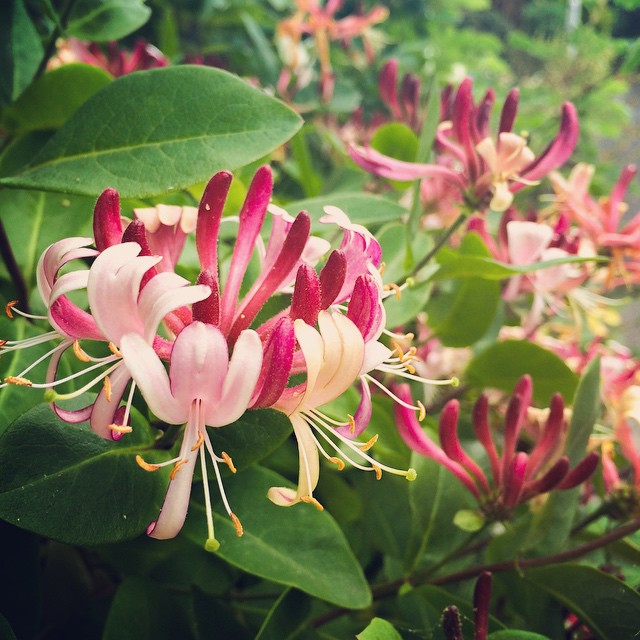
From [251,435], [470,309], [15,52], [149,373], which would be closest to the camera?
[149,373]

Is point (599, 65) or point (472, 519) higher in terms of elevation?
point (599, 65)

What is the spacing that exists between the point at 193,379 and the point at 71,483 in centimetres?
14

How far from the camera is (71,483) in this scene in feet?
1.34

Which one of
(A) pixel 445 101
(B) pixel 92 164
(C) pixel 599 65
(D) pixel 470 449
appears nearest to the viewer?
(B) pixel 92 164

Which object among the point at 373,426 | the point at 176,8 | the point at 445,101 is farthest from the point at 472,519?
the point at 176,8

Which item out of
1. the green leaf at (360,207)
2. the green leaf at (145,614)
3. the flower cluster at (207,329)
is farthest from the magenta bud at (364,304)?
the green leaf at (145,614)

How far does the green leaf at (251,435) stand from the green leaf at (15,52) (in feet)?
1.53

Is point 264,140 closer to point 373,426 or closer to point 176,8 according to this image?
point 373,426

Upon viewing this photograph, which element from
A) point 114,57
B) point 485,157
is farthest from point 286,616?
point 114,57

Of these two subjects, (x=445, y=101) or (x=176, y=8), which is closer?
(x=445, y=101)

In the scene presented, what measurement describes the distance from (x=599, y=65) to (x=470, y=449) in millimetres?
1623

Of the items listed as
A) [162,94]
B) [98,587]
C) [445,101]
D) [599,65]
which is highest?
[162,94]

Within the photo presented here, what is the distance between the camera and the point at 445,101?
0.96 metres

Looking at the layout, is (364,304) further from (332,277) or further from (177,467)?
(177,467)
